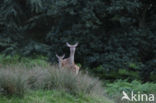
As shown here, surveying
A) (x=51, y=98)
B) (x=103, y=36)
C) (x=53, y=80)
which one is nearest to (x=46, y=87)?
(x=53, y=80)

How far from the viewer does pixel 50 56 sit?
1633 cm

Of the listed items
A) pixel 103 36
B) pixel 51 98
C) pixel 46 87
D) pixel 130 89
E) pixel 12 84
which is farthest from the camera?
pixel 103 36

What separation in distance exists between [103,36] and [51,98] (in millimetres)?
8139

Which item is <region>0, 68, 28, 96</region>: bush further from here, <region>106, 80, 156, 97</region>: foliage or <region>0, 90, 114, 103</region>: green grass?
<region>106, 80, 156, 97</region>: foliage

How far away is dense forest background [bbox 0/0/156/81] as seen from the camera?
15.4 metres

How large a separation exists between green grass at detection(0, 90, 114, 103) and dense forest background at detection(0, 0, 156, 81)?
615 centimetres

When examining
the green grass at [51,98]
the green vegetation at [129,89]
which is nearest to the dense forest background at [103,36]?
the green vegetation at [129,89]

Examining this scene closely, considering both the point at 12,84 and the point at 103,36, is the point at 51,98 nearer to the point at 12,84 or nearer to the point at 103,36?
the point at 12,84

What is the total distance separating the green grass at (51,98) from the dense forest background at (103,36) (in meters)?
6.15

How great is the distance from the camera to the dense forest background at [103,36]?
15.4m

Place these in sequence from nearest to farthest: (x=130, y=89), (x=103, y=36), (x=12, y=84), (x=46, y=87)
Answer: (x=12, y=84), (x=46, y=87), (x=130, y=89), (x=103, y=36)

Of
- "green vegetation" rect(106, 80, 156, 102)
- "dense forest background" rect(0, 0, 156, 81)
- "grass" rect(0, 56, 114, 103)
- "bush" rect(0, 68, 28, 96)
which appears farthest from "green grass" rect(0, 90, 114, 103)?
"dense forest background" rect(0, 0, 156, 81)

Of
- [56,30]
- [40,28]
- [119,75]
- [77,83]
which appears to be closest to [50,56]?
[56,30]

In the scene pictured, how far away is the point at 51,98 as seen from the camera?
28.4 ft
